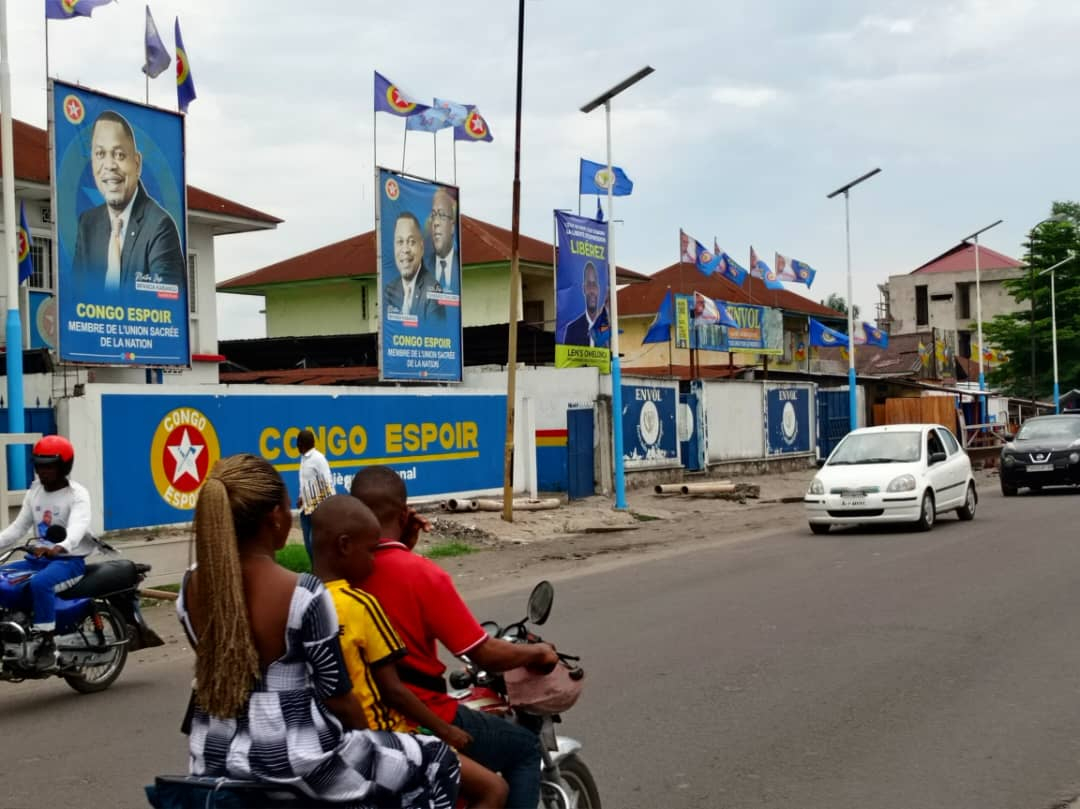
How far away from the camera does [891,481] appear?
59.7 ft

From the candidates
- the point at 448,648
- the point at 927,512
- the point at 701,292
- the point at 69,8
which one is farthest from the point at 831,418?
the point at 448,648

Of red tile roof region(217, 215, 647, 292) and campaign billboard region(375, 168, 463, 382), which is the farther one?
red tile roof region(217, 215, 647, 292)

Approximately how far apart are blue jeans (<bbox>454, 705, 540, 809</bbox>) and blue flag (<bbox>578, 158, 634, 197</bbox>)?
71.1 feet

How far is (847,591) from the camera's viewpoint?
12125mm

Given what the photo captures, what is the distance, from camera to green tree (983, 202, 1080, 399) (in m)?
59.9

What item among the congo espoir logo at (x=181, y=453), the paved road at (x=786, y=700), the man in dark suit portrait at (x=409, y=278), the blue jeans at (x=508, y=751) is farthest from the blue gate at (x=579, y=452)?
the blue jeans at (x=508, y=751)

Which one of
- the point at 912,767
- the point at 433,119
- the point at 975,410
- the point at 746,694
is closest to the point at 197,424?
the point at 433,119

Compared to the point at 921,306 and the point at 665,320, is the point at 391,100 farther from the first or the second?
the point at 921,306

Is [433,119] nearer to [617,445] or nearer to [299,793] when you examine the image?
[617,445]

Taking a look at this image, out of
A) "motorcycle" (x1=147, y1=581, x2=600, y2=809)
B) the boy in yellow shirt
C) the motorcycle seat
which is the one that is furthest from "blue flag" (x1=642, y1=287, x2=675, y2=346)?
the boy in yellow shirt

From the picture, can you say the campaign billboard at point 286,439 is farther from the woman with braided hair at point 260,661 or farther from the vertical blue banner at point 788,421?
→ the vertical blue banner at point 788,421

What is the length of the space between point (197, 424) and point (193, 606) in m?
14.3

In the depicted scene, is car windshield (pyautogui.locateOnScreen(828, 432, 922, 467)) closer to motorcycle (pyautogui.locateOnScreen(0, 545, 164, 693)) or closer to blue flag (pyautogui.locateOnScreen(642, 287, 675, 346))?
motorcycle (pyautogui.locateOnScreen(0, 545, 164, 693))

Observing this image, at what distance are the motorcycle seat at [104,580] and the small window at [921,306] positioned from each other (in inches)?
3303
